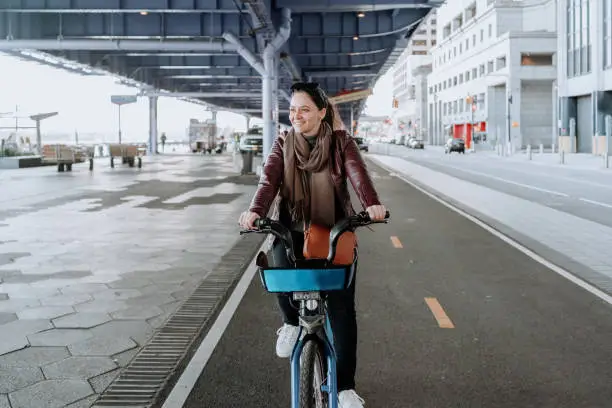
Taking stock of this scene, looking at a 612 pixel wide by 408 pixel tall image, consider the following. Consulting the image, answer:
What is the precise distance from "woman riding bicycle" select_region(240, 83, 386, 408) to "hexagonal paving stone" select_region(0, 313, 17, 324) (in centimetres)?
390

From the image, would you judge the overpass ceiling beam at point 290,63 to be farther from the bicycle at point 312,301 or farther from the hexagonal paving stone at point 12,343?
the bicycle at point 312,301

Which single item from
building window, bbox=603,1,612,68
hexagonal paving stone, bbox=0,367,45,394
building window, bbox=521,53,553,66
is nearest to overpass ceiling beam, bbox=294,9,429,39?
building window, bbox=603,1,612,68

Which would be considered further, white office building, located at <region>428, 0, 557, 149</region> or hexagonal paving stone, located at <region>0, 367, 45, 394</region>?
white office building, located at <region>428, 0, 557, 149</region>

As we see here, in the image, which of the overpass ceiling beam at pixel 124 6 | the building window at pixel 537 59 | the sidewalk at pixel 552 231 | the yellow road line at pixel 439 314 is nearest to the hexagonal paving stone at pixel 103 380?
the yellow road line at pixel 439 314

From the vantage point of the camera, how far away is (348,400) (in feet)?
13.7

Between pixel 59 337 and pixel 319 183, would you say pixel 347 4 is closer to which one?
pixel 59 337

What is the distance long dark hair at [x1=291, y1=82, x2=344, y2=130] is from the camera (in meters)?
4.27

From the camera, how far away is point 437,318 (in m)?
7.26

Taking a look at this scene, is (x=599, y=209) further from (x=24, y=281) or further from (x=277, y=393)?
(x=277, y=393)

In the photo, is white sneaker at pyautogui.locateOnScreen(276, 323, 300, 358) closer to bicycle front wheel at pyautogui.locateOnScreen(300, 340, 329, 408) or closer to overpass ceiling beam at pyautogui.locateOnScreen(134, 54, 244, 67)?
bicycle front wheel at pyautogui.locateOnScreen(300, 340, 329, 408)

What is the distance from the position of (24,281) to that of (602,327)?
21.0ft

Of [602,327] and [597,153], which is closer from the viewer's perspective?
[602,327]

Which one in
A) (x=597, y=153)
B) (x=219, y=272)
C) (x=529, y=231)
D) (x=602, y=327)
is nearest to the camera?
(x=602, y=327)

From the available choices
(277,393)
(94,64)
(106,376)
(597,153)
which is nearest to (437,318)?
(277,393)
